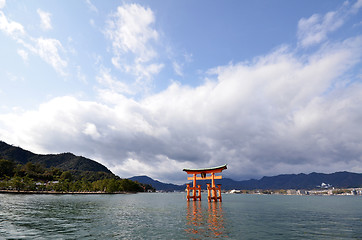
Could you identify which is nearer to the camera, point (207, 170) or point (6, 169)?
point (207, 170)

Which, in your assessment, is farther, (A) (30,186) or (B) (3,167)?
(B) (3,167)

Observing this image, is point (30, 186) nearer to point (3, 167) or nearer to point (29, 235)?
point (3, 167)

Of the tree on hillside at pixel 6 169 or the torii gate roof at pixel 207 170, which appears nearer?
the torii gate roof at pixel 207 170

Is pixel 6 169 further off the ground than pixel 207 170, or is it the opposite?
pixel 6 169

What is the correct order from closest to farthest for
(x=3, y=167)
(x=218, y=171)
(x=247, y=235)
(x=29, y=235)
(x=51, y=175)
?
(x=29, y=235) → (x=247, y=235) → (x=218, y=171) → (x=3, y=167) → (x=51, y=175)

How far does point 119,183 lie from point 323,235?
14708cm

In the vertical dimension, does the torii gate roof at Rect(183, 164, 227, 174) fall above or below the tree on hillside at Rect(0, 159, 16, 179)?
below

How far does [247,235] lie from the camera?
15.3 m

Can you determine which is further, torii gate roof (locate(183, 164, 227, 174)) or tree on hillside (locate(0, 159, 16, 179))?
tree on hillside (locate(0, 159, 16, 179))

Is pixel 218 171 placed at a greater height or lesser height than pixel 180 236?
greater

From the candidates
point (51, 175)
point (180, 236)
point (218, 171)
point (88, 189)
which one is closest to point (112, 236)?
point (180, 236)

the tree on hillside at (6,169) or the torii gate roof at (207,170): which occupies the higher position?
the tree on hillside at (6,169)

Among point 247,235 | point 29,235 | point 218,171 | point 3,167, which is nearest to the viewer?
point 29,235

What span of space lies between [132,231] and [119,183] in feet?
466
